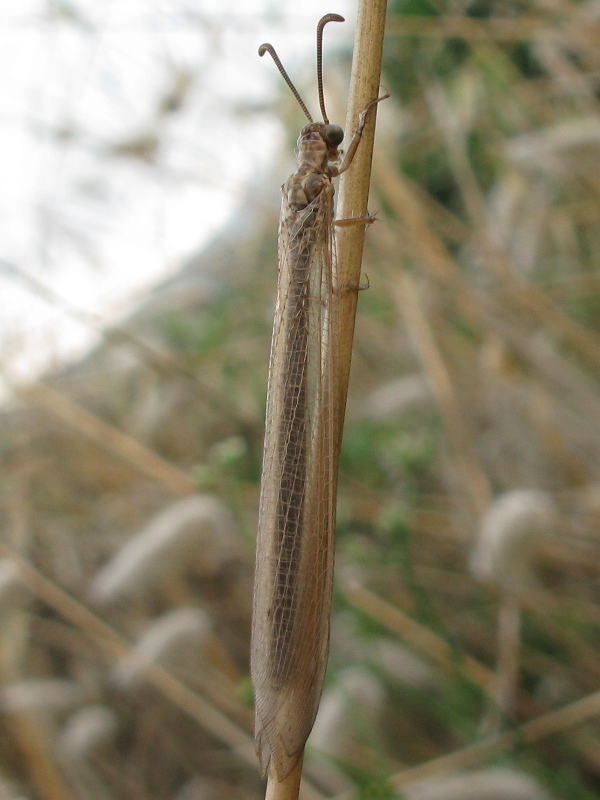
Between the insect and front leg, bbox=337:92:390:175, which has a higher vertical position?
front leg, bbox=337:92:390:175

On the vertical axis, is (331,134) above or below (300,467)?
above

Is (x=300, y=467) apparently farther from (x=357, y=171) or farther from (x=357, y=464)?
(x=357, y=464)

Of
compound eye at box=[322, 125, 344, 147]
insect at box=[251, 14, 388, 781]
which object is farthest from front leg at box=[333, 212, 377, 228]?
compound eye at box=[322, 125, 344, 147]

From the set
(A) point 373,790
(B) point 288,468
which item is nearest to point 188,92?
(B) point 288,468

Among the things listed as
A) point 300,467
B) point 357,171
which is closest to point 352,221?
point 357,171

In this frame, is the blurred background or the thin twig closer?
the thin twig

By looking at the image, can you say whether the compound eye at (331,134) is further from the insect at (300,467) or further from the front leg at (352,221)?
the front leg at (352,221)

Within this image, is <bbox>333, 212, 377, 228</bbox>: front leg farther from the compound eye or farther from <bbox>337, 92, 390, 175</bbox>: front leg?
the compound eye

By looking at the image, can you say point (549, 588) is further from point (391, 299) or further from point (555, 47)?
point (555, 47)
